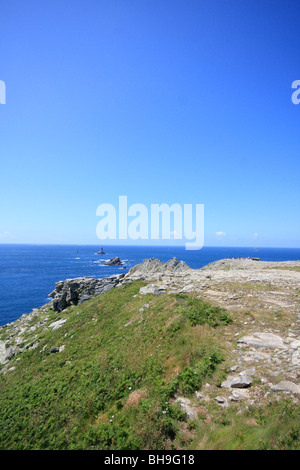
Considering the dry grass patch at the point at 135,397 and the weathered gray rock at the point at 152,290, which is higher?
the weathered gray rock at the point at 152,290

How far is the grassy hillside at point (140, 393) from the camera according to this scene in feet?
21.4

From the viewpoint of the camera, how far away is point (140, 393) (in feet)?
29.8

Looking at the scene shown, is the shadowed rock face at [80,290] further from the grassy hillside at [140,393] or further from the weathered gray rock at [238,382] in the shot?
the weathered gray rock at [238,382]

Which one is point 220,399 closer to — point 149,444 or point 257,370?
point 257,370

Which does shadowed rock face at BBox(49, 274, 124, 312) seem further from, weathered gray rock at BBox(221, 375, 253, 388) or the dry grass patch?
weathered gray rock at BBox(221, 375, 253, 388)

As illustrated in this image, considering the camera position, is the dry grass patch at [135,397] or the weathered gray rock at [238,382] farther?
the dry grass patch at [135,397]

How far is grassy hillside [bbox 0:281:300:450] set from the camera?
Answer: 6.51m

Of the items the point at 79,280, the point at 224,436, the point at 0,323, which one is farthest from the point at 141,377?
the point at 0,323

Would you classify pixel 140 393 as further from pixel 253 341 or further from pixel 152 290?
pixel 152 290

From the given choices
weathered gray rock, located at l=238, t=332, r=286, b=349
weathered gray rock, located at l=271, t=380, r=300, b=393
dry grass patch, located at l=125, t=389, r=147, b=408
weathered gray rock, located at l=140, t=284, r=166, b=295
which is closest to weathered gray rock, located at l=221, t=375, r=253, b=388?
weathered gray rock, located at l=271, t=380, r=300, b=393

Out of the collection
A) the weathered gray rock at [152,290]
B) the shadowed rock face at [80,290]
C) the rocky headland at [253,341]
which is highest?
the rocky headland at [253,341]

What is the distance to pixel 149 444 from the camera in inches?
263

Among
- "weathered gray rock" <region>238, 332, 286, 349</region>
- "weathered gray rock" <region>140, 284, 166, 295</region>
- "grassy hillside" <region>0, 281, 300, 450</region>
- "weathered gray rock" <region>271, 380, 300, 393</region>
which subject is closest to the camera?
"grassy hillside" <region>0, 281, 300, 450</region>

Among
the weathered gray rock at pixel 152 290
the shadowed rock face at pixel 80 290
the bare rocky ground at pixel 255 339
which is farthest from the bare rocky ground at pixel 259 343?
the shadowed rock face at pixel 80 290
